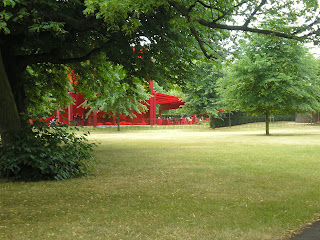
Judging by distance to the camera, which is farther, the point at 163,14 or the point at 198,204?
the point at 163,14

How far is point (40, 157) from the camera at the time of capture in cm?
890

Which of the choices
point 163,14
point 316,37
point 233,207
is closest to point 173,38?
point 163,14

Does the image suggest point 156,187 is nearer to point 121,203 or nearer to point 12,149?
point 121,203

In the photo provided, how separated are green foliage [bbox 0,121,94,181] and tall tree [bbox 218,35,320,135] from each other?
19.2m

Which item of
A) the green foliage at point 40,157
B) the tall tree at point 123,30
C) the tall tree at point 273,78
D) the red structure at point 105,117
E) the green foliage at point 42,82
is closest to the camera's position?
the tall tree at point 123,30

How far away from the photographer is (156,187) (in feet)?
27.0

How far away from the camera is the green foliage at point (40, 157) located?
8766 millimetres

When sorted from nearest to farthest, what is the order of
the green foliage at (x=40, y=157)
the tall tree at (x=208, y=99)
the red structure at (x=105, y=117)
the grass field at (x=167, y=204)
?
the grass field at (x=167, y=204) < the green foliage at (x=40, y=157) < the tall tree at (x=208, y=99) < the red structure at (x=105, y=117)

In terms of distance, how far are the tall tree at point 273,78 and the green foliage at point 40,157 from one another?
19.2m

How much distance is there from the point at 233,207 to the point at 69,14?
654 cm

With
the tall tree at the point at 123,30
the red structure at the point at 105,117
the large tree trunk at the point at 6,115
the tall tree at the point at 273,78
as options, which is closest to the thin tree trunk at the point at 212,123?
the red structure at the point at 105,117

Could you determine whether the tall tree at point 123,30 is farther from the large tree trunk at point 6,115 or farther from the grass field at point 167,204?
the grass field at point 167,204

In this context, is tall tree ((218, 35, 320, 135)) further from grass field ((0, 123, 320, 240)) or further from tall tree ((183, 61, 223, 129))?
grass field ((0, 123, 320, 240))

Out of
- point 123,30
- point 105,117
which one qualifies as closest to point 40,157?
point 123,30
